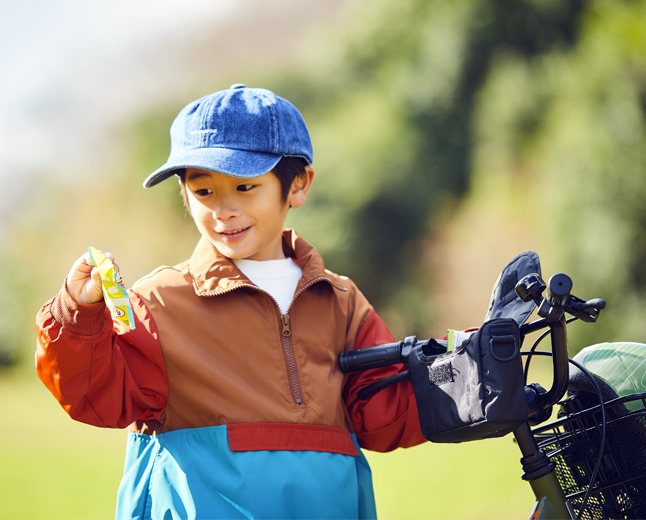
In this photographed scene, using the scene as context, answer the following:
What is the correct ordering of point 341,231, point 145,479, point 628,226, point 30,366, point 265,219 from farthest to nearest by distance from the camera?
point 30,366 < point 341,231 < point 628,226 < point 265,219 < point 145,479

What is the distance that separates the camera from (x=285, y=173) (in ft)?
5.26

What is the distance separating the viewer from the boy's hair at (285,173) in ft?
5.18

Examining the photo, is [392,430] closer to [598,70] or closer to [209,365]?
[209,365]

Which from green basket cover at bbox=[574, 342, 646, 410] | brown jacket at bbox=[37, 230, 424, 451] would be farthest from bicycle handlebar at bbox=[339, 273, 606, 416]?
brown jacket at bbox=[37, 230, 424, 451]

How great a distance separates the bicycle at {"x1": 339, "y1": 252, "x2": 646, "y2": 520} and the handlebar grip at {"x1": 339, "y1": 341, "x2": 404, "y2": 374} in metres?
0.33

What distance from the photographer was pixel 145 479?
136 cm

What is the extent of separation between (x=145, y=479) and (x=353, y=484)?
1.58 ft

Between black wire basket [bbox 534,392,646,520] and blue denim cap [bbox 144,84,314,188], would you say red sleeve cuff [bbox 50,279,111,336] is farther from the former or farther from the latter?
black wire basket [bbox 534,392,646,520]

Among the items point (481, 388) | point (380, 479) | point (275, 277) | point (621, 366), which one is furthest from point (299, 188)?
point (380, 479)

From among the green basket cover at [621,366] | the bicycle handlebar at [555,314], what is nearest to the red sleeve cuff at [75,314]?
the bicycle handlebar at [555,314]

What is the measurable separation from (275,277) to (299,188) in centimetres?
26

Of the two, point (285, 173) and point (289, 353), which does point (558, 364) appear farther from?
point (285, 173)

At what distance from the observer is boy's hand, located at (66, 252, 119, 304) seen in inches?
46.7

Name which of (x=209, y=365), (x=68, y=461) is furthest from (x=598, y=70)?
(x=68, y=461)
